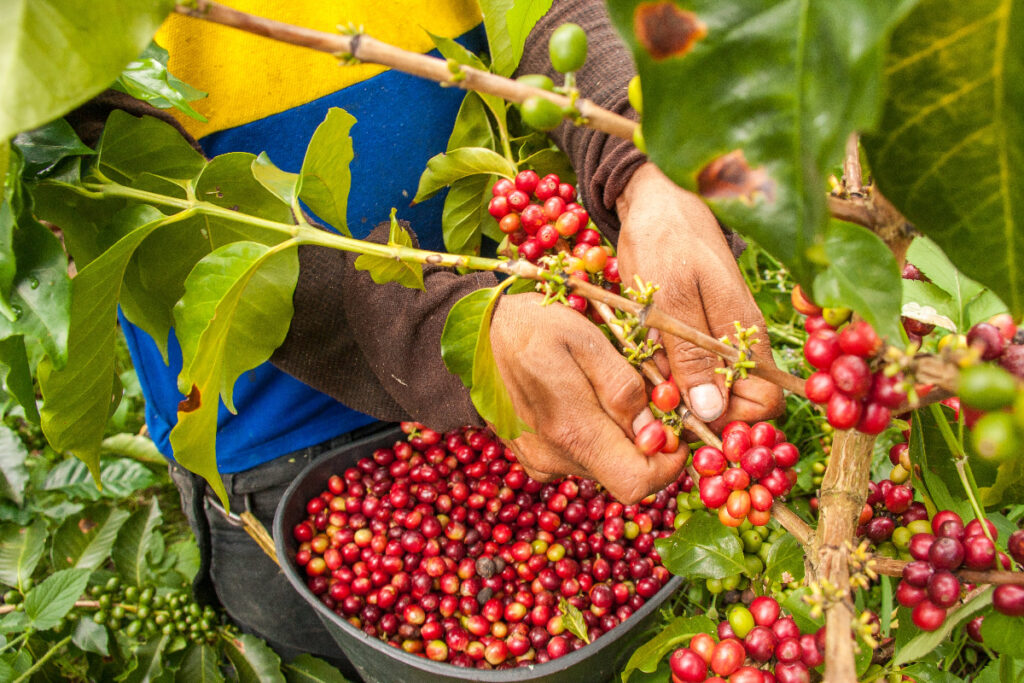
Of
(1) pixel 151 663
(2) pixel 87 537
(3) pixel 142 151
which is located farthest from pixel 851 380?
(2) pixel 87 537

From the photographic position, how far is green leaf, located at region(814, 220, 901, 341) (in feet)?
1.46

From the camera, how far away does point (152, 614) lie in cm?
225

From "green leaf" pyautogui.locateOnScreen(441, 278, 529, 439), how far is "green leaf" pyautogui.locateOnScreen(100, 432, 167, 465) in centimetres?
252

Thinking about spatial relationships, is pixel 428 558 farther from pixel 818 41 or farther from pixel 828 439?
pixel 818 41

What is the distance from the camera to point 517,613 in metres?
1.72

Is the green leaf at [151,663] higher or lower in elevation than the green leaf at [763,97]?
lower

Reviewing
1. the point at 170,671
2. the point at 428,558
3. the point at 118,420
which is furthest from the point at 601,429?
the point at 118,420

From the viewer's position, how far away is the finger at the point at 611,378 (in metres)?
1.06

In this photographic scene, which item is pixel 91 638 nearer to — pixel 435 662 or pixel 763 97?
pixel 435 662

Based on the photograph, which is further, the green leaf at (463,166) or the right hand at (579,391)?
the green leaf at (463,166)

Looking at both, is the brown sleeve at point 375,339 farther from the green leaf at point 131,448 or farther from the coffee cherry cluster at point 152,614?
the green leaf at point 131,448

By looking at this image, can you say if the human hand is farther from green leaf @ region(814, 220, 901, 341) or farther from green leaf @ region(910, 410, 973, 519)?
green leaf @ region(814, 220, 901, 341)

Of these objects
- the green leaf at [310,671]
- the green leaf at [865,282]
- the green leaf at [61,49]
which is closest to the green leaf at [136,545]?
the green leaf at [310,671]

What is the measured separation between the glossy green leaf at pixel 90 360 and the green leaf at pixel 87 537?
183 cm
